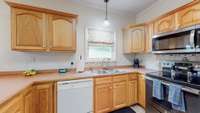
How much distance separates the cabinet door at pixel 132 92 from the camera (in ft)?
9.99

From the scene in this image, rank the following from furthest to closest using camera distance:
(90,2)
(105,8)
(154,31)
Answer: (105,8) < (90,2) < (154,31)

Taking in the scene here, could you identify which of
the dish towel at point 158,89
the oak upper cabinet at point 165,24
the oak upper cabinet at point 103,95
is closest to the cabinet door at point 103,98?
Answer: the oak upper cabinet at point 103,95

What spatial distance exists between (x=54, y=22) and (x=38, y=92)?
1.31m

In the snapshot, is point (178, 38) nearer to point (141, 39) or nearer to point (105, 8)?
point (141, 39)

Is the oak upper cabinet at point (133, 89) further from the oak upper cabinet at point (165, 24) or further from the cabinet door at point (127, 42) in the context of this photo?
the oak upper cabinet at point (165, 24)

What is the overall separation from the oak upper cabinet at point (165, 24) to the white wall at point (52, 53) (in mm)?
1166

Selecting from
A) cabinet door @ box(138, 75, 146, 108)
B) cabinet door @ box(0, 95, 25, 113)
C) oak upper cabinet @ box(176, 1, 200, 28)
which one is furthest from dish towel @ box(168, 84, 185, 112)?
cabinet door @ box(0, 95, 25, 113)

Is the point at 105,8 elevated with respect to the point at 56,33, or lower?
elevated

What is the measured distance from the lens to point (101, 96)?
2613mm

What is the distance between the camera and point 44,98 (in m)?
2.07

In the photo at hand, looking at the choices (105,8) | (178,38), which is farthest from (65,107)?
(105,8)

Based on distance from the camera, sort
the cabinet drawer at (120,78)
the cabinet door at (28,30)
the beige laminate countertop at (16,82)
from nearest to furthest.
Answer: the beige laminate countertop at (16,82), the cabinet door at (28,30), the cabinet drawer at (120,78)

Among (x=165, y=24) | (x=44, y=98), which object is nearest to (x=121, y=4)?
(x=165, y=24)

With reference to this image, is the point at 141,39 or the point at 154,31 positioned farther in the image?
the point at 141,39
